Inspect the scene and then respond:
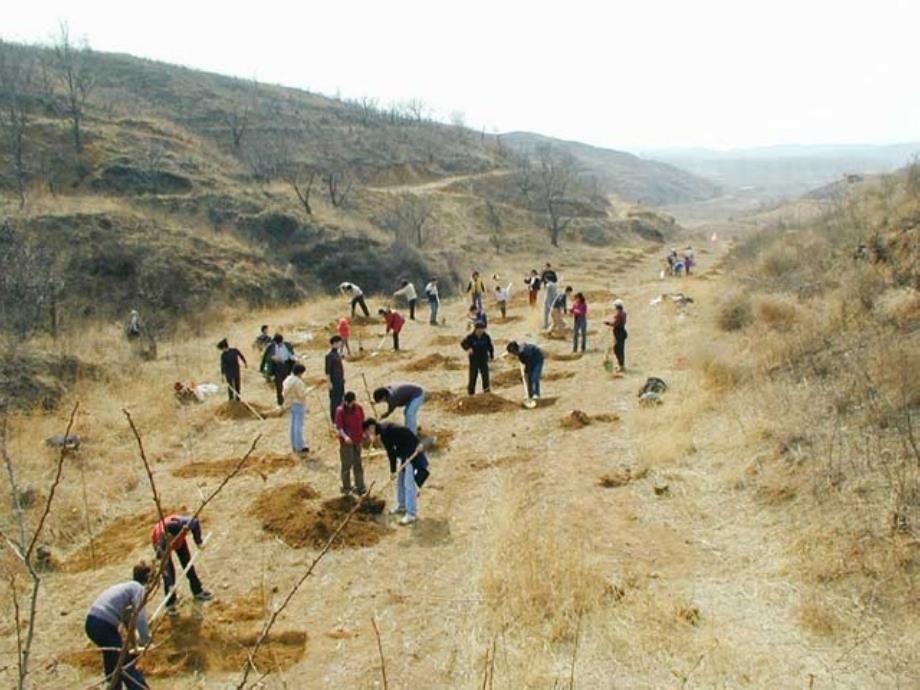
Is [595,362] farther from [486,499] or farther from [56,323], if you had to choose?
[56,323]

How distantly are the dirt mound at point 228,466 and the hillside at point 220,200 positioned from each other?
11.8 m

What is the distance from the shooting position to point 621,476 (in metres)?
9.96

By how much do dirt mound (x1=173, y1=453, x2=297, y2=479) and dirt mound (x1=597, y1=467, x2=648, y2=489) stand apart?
4.98 meters

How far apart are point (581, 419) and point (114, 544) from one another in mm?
7513

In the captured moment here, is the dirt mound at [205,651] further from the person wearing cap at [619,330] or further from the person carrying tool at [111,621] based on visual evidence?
the person wearing cap at [619,330]

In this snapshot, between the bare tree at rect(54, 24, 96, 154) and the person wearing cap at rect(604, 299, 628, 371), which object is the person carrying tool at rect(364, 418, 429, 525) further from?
the bare tree at rect(54, 24, 96, 154)

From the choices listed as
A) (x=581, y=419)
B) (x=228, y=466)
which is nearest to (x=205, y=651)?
(x=228, y=466)

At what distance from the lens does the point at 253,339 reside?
855 inches

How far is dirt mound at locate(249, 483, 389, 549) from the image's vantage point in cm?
859

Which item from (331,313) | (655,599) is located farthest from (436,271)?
(655,599)

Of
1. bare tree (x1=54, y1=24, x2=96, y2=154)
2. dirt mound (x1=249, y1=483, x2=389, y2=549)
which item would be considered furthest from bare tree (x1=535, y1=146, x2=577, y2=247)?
dirt mound (x1=249, y1=483, x2=389, y2=549)

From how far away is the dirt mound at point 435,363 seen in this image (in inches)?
672

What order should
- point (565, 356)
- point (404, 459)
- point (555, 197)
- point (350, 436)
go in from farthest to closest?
1. point (555, 197)
2. point (565, 356)
3. point (350, 436)
4. point (404, 459)

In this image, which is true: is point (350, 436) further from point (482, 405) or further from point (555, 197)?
point (555, 197)
